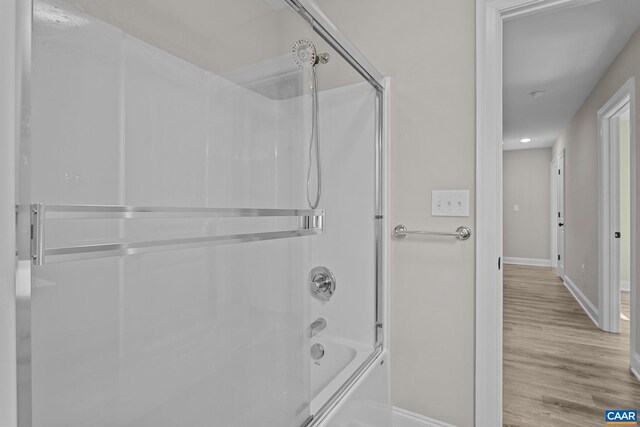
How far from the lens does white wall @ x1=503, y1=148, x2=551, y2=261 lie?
6855 millimetres

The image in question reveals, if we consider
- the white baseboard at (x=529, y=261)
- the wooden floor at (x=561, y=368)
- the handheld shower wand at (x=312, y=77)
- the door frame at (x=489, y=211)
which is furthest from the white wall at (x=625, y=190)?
the handheld shower wand at (x=312, y=77)

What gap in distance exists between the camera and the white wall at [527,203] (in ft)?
22.5

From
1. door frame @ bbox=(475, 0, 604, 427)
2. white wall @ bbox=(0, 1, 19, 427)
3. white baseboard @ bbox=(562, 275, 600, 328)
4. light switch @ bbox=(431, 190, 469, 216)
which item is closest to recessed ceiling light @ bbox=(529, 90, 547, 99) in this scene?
white baseboard @ bbox=(562, 275, 600, 328)

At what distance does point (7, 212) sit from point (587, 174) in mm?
4863

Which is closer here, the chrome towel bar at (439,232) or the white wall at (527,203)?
the chrome towel bar at (439,232)

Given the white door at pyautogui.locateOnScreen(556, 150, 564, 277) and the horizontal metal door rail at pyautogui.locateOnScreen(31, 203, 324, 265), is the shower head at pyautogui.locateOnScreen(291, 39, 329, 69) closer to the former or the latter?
the horizontal metal door rail at pyautogui.locateOnScreen(31, 203, 324, 265)

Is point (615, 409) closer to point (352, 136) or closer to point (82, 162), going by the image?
point (352, 136)

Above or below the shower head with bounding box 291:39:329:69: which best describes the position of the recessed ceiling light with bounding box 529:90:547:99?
above

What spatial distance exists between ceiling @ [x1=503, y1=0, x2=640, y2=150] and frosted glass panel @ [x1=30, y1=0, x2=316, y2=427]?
158 centimetres

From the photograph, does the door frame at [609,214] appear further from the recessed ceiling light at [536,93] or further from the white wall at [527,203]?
the white wall at [527,203]

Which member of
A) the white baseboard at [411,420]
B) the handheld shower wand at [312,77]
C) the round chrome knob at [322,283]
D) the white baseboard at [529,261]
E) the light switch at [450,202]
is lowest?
the white baseboard at [411,420]

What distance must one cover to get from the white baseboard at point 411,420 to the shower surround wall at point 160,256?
0.92 meters

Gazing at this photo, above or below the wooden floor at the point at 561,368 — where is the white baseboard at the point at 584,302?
above

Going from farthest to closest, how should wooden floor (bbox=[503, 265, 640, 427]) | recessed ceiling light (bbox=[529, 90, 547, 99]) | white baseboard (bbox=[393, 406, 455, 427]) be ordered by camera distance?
1. recessed ceiling light (bbox=[529, 90, 547, 99])
2. wooden floor (bbox=[503, 265, 640, 427])
3. white baseboard (bbox=[393, 406, 455, 427])
